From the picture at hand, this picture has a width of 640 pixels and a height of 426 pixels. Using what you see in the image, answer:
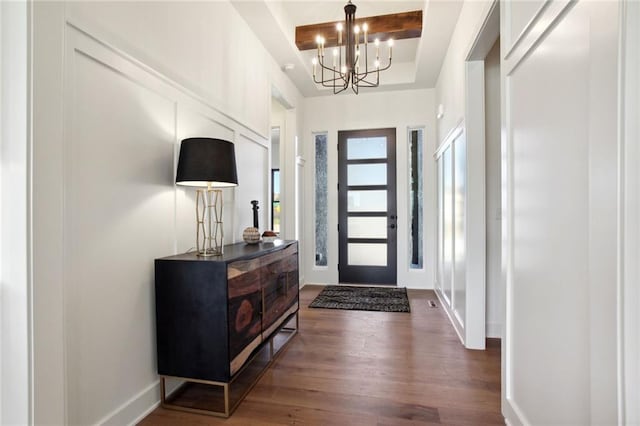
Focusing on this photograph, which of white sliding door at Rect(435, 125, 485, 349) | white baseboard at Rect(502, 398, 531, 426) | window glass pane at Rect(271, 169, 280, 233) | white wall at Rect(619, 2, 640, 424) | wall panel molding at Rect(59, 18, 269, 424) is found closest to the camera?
white wall at Rect(619, 2, 640, 424)

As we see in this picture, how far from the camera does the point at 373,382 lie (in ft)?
6.79

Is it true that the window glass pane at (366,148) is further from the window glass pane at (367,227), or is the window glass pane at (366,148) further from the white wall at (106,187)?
the white wall at (106,187)

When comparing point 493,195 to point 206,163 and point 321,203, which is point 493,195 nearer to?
point 206,163

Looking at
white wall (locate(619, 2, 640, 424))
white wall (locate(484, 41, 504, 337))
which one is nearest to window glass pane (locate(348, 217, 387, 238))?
white wall (locate(484, 41, 504, 337))

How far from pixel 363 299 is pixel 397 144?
7.77ft

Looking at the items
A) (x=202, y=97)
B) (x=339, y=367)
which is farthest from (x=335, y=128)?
(x=339, y=367)

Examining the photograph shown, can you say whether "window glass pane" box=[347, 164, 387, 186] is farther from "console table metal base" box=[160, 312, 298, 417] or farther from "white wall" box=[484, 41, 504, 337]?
"console table metal base" box=[160, 312, 298, 417]

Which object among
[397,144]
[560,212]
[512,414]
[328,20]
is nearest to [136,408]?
[512,414]

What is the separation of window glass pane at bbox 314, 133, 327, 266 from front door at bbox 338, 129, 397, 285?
0.26 m

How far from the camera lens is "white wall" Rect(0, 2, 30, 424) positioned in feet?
3.68

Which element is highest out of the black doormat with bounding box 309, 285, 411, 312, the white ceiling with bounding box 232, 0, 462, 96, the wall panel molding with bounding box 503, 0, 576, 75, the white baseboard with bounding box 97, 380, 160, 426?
the white ceiling with bounding box 232, 0, 462, 96

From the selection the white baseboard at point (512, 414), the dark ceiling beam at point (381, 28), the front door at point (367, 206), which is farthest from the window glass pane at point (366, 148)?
the white baseboard at point (512, 414)

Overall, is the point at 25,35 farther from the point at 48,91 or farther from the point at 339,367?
the point at 339,367

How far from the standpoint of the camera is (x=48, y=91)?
46.7 inches
